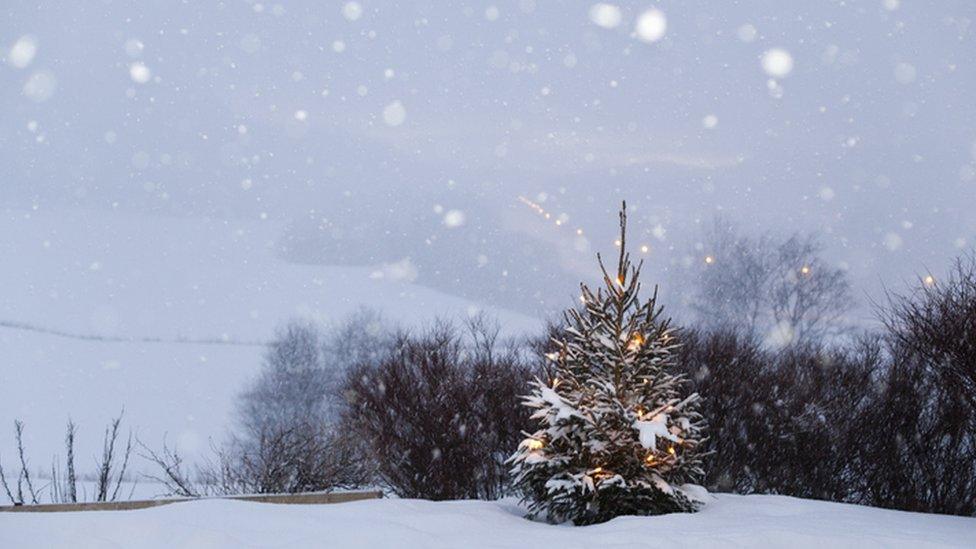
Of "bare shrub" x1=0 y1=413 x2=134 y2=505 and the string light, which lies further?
"bare shrub" x1=0 y1=413 x2=134 y2=505

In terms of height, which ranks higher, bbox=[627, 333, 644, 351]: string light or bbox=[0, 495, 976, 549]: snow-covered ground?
bbox=[627, 333, 644, 351]: string light

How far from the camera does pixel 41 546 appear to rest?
5.93 m

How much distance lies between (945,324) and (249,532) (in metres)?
8.43

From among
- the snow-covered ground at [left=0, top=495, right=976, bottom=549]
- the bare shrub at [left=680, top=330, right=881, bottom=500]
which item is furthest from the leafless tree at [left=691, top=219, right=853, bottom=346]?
the snow-covered ground at [left=0, top=495, right=976, bottom=549]

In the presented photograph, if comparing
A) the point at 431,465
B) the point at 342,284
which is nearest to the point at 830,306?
the point at 431,465

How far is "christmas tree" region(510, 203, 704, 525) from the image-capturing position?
29.5ft

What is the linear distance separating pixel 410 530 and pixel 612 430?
280 centimetres

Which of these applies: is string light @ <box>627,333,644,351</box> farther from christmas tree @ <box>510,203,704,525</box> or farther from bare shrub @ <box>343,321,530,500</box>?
bare shrub @ <box>343,321,530,500</box>

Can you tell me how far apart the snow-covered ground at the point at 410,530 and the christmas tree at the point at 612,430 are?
68 cm

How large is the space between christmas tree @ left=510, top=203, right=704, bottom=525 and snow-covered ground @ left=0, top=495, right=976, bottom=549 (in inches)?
26.6

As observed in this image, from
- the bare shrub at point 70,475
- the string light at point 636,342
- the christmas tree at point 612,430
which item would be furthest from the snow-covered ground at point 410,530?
the bare shrub at point 70,475

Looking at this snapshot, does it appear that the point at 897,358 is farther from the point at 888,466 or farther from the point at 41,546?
the point at 41,546

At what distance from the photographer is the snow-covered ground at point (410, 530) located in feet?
20.7

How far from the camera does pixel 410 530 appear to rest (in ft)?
23.2
